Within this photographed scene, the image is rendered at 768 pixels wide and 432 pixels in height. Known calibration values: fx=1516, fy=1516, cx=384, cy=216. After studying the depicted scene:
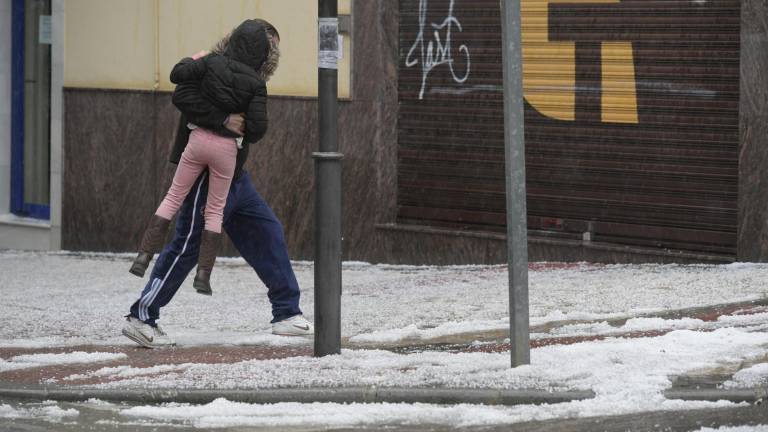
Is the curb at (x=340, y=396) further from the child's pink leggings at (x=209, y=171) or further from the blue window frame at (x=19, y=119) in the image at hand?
the blue window frame at (x=19, y=119)

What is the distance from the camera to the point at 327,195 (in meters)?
7.70

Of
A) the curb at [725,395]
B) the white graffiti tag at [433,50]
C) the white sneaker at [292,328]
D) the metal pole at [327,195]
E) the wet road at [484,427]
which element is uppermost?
the white graffiti tag at [433,50]

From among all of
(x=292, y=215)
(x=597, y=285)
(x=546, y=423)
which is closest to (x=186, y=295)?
(x=292, y=215)

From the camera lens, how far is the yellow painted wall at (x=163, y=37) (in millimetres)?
13305

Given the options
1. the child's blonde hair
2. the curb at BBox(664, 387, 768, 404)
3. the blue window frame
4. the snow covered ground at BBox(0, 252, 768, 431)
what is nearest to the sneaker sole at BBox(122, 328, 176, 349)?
the snow covered ground at BBox(0, 252, 768, 431)

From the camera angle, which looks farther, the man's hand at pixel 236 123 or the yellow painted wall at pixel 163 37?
the yellow painted wall at pixel 163 37

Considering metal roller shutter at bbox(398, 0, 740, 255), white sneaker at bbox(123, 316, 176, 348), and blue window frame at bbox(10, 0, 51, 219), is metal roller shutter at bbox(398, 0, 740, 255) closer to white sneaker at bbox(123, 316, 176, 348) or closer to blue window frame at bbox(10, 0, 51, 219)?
white sneaker at bbox(123, 316, 176, 348)

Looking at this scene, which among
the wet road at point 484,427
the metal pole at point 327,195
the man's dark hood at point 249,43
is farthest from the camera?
the man's dark hood at point 249,43

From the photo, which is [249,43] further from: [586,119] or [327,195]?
[586,119]

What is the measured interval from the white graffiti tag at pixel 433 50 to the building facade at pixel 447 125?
0.02 m

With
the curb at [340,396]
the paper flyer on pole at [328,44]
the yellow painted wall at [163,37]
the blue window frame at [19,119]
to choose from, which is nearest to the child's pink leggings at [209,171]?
the paper flyer on pole at [328,44]

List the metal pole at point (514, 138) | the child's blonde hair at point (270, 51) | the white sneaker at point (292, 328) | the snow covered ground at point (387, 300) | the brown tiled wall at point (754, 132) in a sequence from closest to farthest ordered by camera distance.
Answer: the metal pole at point (514, 138)
the child's blonde hair at point (270, 51)
the white sneaker at point (292, 328)
the snow covered ground at point (387, 300)
the brown tiled wall at point (754, 132)

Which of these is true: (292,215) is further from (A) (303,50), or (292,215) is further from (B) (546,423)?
(B) (546,423)

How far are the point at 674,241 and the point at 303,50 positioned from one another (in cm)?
391
